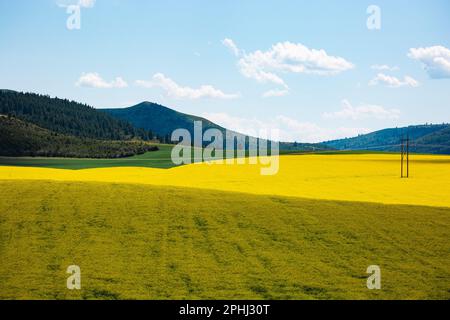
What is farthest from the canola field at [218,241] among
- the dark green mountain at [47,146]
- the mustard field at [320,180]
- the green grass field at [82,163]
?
the dark green mountain at [47,146]

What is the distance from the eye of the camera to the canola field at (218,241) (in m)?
22.4

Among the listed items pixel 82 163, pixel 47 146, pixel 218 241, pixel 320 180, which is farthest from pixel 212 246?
pixel 47 146

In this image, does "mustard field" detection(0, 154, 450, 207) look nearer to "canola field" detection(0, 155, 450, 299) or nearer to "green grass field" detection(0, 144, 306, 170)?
"canola field" detection(0, 155, 450, 299)

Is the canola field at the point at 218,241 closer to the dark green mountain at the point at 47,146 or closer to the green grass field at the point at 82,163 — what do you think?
the green grass field at the point at 82,163

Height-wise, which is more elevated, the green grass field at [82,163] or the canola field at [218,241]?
A: the green grass field at [82,163]

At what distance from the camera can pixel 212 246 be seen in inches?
1096

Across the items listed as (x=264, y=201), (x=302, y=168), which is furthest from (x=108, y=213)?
(x=302, y=168)

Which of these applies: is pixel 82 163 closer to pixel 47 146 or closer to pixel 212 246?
pixel 47 146

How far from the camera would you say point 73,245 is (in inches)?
1097

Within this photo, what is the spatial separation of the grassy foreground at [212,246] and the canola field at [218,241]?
2.4 inches

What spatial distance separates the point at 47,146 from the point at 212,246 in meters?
143

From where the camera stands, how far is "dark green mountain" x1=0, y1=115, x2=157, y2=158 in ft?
480

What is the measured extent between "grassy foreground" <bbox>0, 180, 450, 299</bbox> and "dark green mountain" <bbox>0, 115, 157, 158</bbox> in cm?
11008

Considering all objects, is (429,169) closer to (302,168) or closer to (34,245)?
(302,168)
